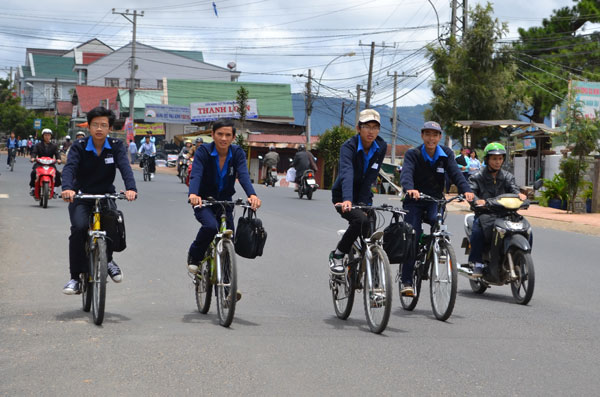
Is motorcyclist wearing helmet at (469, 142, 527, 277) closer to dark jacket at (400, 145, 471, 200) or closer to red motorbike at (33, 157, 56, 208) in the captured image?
dark jacket at (400, 145, 471, 200)

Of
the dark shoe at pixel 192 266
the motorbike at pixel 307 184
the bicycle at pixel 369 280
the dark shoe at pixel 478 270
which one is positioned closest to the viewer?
the bicycle at pixel 369 280

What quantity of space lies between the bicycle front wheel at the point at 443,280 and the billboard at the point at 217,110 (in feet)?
200

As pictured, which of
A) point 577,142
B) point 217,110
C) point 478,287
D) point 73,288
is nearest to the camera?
point 73,288

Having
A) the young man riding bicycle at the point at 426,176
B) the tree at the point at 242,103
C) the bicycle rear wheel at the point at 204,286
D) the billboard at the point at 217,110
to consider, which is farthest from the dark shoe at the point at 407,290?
the billboard at the point at 217,110

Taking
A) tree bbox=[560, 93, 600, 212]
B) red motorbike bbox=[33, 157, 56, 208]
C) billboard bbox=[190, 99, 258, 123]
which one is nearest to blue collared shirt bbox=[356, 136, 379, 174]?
red motorbike bbox=[33, 157, 56, 208]

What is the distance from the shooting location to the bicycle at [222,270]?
7.21m

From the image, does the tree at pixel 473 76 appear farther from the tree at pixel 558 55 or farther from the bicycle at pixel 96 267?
the bicycle at pixel 96 267

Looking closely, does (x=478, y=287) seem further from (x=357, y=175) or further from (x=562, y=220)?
(x=562, y=220)

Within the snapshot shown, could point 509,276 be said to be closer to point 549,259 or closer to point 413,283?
point 413,283

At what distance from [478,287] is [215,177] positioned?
3.78 metres

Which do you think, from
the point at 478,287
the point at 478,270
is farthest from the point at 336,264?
the point at 478,287

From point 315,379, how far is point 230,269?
1.85 m

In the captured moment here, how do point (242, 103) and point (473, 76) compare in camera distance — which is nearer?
point (473, 76)

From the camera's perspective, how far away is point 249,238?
762 cm
